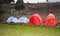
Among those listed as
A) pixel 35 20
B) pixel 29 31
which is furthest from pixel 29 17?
pixel 29 31

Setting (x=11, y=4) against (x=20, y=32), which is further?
(x=11, y=4)

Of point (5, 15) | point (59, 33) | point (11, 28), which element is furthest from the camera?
point (5, 15)

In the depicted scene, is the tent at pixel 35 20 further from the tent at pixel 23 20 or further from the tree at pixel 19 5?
the tree at pixel 19 5

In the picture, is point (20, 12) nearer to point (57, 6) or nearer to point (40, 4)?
point (40, 4)

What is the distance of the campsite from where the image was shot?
944cm

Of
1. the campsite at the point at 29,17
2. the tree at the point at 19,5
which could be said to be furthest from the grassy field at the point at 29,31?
the tree at the point at 19,5

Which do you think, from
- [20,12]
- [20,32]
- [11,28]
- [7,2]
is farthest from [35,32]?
[7,2]

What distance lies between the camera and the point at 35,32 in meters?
9.23

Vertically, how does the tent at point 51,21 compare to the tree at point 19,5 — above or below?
below

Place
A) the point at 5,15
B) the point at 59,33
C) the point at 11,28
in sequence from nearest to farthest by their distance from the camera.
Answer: the point at 59,33, the point at 11,28, the point at 5,15

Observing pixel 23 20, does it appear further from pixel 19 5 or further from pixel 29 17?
pixel 19 5

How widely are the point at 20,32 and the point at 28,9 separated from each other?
369 centimetres

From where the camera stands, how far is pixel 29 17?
12047 mm

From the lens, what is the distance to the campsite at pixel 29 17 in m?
9.44
